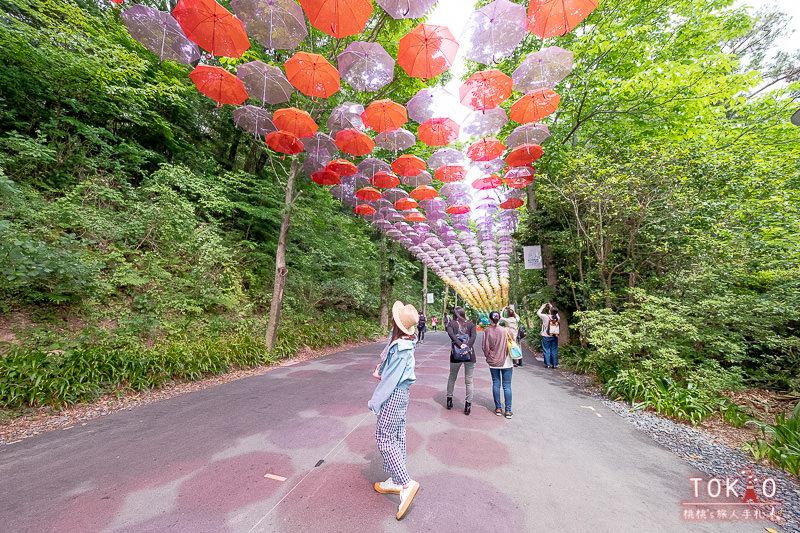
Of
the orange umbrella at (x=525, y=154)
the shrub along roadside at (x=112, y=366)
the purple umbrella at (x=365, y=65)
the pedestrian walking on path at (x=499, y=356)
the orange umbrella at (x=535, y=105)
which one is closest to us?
the shrub along roadside at (x=112, y=366)

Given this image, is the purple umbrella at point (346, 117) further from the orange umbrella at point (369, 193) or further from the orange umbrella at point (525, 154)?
the orange umbrella at point (525, 154)

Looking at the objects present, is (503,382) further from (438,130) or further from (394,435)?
(438,130)

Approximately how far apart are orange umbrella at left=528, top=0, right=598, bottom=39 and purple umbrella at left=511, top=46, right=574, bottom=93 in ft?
2.85

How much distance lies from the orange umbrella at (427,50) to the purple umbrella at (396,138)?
1728mm

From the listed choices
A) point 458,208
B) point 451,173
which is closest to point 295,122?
point 451,173

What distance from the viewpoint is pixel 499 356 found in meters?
4.62

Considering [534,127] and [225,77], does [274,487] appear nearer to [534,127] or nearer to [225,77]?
[225,77]

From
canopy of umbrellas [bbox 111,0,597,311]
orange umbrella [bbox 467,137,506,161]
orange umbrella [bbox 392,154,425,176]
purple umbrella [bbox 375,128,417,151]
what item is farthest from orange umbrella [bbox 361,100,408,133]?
orange umbrella [bbox 467,137,506,161]

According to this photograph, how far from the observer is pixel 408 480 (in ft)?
8.35

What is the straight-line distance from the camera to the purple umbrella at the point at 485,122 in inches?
250

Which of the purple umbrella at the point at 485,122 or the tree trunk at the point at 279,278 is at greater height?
the purple umbrella at the point at 485,122

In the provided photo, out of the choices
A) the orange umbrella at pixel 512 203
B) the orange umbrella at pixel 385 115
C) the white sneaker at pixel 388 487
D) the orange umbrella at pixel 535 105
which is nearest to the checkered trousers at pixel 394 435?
the white sneaker at pixel 388 487

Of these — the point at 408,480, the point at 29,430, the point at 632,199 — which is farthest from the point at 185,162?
the point at 632,199

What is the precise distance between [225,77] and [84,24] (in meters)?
4.73
